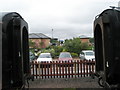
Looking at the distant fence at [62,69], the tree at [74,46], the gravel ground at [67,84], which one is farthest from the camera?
the tree at [74,46]

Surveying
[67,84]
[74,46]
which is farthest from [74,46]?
[67,84]

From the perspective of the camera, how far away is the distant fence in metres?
10.1

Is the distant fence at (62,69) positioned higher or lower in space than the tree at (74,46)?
lower

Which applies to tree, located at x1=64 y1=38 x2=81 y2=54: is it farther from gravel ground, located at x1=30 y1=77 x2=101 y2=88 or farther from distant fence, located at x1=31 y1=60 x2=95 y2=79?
gravel ground, located at x1=30 y1=77 x2=101 y2=88

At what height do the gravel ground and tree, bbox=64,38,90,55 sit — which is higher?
tree, bbox=64,38,90,55

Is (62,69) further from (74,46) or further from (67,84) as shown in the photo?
(74,46)

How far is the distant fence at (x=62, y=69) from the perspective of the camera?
1010 cm

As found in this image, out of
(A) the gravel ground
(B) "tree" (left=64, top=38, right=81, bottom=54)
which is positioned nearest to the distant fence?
(A) the gravel ground

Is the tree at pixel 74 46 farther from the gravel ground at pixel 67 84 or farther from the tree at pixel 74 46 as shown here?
the gravel ground at pixel 67 84

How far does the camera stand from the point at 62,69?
10.2 metres

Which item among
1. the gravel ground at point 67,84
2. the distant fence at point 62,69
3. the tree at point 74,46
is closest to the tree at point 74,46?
the tree at point 74,46

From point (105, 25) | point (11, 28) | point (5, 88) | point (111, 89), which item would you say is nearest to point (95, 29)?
point (105, 25)

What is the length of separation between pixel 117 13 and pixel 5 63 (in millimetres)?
2742

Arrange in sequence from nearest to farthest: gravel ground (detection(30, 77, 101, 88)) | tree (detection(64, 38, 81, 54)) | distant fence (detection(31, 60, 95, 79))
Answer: gravel ground (detection(30, 77, 101, 88)), distant fence (detection(31, 60, 95, 79)), tree (detection(64, 38, 81, 54))
